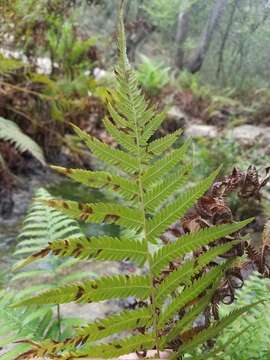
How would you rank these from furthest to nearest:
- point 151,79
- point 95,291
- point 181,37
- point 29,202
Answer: point 181,37, point 151,79, point 29,202, point 95,291

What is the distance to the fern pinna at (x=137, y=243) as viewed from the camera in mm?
651

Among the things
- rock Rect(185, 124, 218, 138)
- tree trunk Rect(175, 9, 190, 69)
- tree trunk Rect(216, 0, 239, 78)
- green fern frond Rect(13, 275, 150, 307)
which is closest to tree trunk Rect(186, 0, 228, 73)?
tree trunk Rect(216, 0, 239, 78)

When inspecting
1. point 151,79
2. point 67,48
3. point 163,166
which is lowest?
point 151,79

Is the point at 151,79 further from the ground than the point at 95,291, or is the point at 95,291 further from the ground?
the point at 95,291

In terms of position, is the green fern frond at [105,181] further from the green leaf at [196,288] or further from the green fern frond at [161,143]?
the green leaf at [196,288]

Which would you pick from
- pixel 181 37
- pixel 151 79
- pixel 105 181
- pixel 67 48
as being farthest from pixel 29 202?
pixel 181 37

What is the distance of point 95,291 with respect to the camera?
25.7 inches

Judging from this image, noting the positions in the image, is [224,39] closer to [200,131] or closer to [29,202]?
[200,131]

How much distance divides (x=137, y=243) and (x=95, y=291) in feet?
0.33

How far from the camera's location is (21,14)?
495cm

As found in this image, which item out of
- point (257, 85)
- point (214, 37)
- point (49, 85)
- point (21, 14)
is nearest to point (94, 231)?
point (49, 85)

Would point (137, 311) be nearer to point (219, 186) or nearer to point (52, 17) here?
point (219, 186)

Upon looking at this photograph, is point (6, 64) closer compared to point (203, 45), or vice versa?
point (6, 64)

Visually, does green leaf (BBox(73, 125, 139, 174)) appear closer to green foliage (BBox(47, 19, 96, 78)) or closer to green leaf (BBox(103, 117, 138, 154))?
green leaf (BBox(103, 117, 138, 154))
